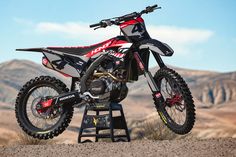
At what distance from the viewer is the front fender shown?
10000 mm

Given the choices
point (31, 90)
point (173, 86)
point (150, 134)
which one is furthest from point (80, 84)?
point (150, 134)

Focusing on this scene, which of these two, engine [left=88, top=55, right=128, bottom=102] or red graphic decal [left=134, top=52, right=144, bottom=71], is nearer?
red graphic decal [left=134, top=52, right=144, bottom=71]

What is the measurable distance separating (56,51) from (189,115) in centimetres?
397

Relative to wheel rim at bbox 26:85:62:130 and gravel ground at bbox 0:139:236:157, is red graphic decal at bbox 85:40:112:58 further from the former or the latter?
gravel ground at bbox 0:139:236:157

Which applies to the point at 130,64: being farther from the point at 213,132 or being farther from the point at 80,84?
the point at 213,132

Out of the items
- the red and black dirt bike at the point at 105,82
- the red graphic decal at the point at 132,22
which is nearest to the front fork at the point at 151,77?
the red and black dirt bike at the point at 105,82

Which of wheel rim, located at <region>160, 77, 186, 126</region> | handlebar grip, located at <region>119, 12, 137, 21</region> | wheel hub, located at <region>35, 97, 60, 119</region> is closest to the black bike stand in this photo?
wheel hub, located at <region>35, 97, 60, 119</region>

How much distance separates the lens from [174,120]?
1032cm

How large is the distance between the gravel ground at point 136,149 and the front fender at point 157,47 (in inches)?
70.0

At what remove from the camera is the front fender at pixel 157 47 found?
394 inches

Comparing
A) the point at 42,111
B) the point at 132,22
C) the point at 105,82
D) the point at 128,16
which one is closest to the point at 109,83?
the point at 105,82

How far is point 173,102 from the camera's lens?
10.1 metres

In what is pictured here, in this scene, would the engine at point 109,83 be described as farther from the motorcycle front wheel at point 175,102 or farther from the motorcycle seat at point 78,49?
the motorcycle front wheel at point 175,102

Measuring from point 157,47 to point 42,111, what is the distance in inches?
141
